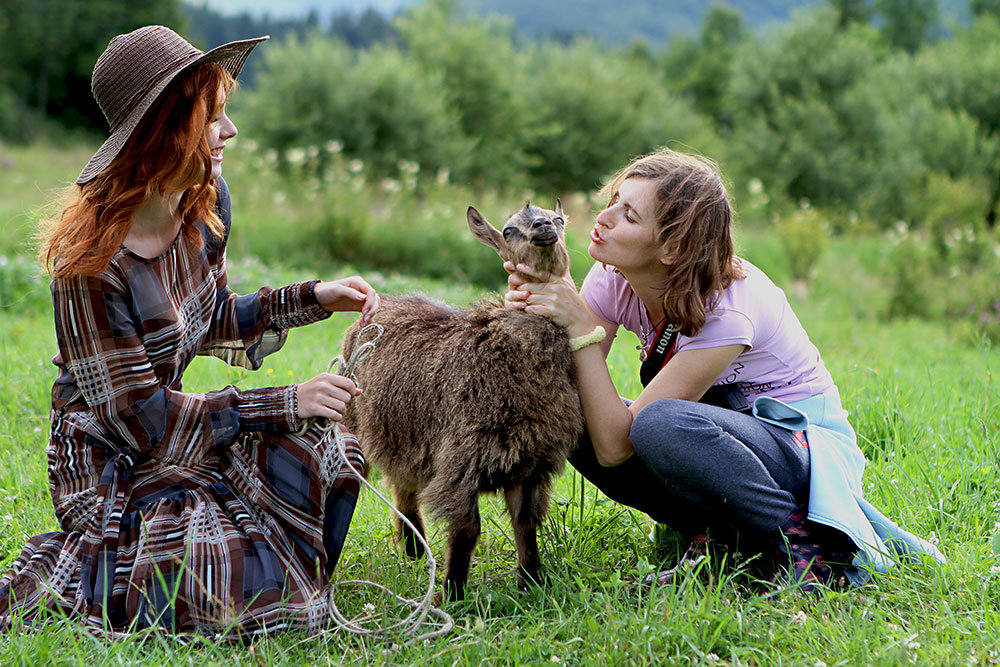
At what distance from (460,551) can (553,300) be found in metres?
0.93

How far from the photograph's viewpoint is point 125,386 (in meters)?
2.67

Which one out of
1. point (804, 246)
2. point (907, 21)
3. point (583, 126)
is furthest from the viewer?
point (907, 21)

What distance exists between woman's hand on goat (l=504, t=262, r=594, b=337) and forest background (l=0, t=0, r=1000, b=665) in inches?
14.8

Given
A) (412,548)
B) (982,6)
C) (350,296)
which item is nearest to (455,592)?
(412,548)

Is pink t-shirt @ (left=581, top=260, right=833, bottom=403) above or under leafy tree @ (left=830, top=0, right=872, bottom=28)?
under

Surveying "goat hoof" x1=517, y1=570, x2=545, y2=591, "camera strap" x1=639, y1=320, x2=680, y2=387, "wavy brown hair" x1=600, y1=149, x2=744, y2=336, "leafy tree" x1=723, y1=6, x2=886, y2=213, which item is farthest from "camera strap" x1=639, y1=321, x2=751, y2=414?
"leafy tree" x1=723, y1=6, x2=886, y2=213

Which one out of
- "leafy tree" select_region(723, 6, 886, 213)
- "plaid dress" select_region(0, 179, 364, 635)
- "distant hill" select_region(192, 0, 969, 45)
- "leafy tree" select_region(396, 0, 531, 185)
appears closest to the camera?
"plaid dress" select_region(0, 179, 364, 635)

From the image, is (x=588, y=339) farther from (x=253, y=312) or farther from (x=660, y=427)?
(x=253, y=312)

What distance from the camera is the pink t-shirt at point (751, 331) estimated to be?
3.06 meters

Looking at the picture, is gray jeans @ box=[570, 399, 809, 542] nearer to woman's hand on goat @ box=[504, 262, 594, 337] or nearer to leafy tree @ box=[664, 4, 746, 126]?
woman's hand on goat @ box=[504, 262, 594, 337]

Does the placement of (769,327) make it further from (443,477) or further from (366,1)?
(366,1)

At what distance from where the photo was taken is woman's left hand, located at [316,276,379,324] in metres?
3.14

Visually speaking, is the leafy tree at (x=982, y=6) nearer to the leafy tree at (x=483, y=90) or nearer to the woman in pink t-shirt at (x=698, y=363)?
the leafy tree at (x=483, y=90)

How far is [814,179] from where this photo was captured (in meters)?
26.2
